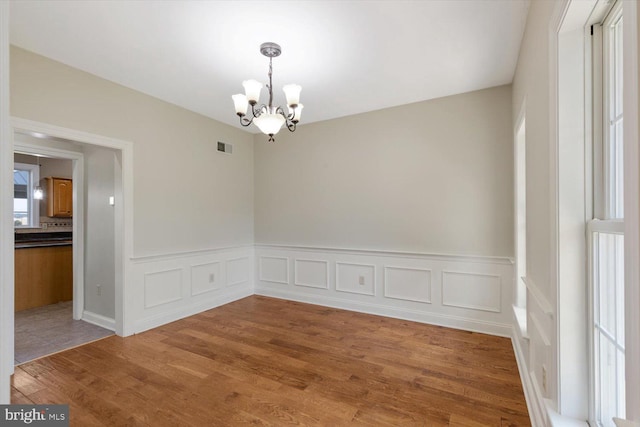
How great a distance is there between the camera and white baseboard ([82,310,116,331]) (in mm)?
3452

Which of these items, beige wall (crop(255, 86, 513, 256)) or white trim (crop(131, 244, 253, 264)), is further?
white trim (crop(131, 244, 253, 264))

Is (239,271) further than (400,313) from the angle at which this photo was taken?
Yes

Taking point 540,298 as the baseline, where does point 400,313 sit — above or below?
below

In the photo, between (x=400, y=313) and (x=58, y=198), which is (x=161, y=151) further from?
(x=58, y=198)

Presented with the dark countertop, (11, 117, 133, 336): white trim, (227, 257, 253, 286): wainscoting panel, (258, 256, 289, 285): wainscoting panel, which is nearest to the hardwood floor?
(11, 117, 133, 336): white trim

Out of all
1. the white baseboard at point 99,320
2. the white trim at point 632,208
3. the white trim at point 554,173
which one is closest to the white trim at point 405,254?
the white trim at point 554,173

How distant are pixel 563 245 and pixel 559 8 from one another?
40.2 inches

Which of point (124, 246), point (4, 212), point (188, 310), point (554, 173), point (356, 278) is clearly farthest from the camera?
point (356, 278)

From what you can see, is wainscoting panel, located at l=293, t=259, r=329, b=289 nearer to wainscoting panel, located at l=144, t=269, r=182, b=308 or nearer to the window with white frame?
wainscoting panel, located at l=144, t=269, r=182, b=308

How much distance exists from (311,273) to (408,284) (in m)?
1.44

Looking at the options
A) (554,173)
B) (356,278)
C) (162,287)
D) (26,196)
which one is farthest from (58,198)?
(554,173)

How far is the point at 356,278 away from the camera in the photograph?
13.5 ft

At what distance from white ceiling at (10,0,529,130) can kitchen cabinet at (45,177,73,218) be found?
163 inches

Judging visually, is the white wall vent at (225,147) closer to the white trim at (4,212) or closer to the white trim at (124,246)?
the white trim at (124,246)
